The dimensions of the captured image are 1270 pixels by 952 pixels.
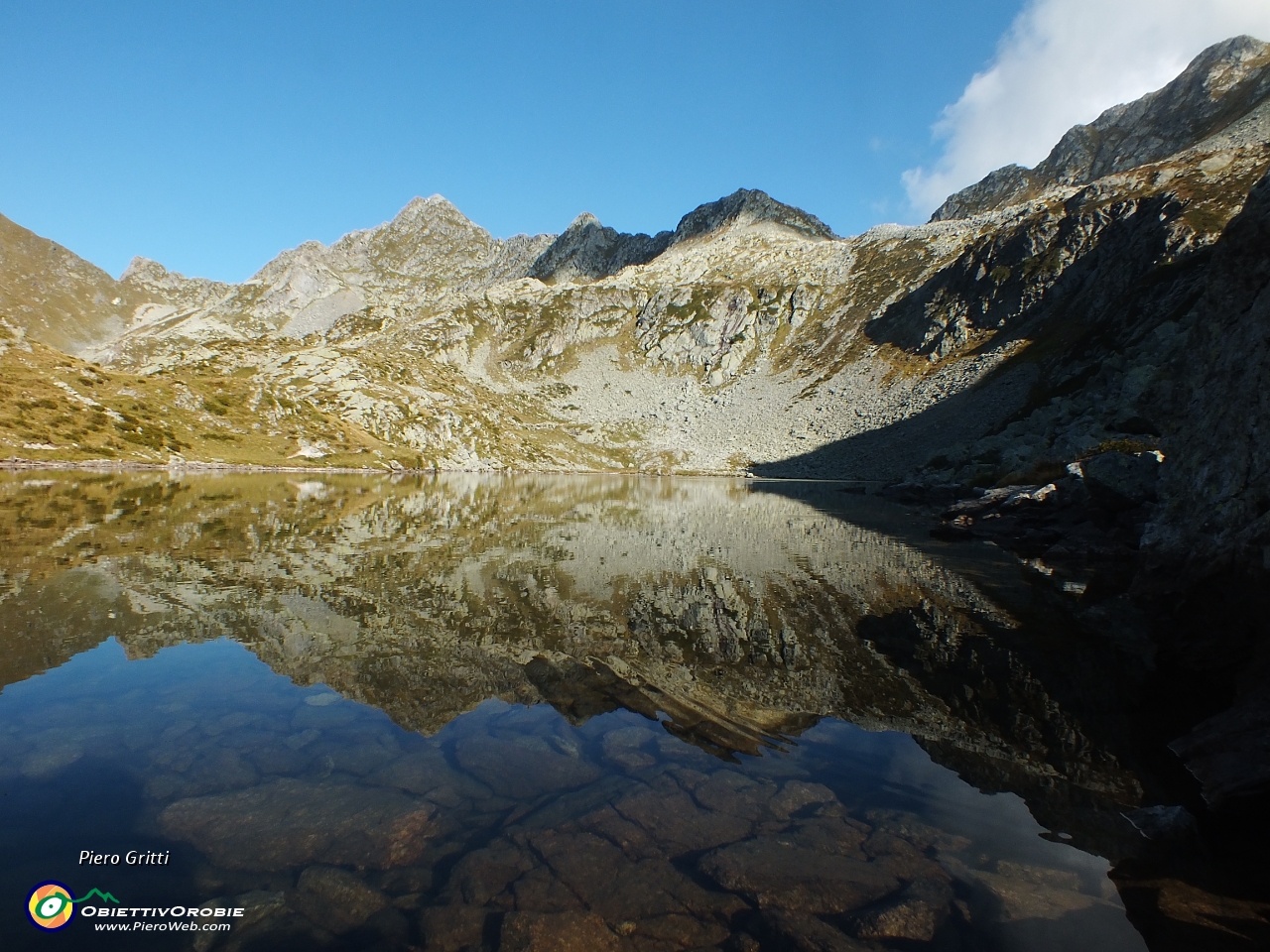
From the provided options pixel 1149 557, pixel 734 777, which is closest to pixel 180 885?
pixel 734 777

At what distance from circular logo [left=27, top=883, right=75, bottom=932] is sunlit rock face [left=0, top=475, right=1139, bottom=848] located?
4.89m

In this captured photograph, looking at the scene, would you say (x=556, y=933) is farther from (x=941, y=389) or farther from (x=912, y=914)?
(x=941, y=389)

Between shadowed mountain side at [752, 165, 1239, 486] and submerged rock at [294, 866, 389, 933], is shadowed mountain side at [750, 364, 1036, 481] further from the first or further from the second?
submerged rock at [294, 866, 389, 933]

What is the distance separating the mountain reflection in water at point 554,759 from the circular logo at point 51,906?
6.0 inches

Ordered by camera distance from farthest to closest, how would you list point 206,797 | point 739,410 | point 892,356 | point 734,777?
1. point 739,410
2. point 892,356
3. point 734,777
4. point 206,797

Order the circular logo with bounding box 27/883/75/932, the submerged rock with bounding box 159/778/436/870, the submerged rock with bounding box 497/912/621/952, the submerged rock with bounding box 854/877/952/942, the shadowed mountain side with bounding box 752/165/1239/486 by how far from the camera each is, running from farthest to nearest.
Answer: the shadowed mountain side with bounding box 752/165/1239/486, the submerged rock with bounding box 159/778/436/870, the submerged rock with bounding box 854/877/952/942, the submerged rock with bounding box 497/912/621/952, the circular logo with bounding box 27/883/75/932

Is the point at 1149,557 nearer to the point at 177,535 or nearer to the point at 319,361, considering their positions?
the point at 177,535

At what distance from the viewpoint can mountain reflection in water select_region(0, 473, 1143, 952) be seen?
22.1 ft

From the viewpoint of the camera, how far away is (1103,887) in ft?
24.1

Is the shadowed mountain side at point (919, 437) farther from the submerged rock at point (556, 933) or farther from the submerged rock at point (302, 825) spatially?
the submerged rock at point (302, 825)

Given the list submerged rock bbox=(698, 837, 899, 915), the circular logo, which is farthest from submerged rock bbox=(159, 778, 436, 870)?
submerged rock bbox=(698, 837, 899, 915)

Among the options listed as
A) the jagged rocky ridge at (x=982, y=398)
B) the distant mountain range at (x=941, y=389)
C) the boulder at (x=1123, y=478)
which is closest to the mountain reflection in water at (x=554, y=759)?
the jagged rocky ridge at (x=982, y=398)

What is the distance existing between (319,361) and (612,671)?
147 meters

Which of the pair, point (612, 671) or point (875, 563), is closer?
point (612, 671)
